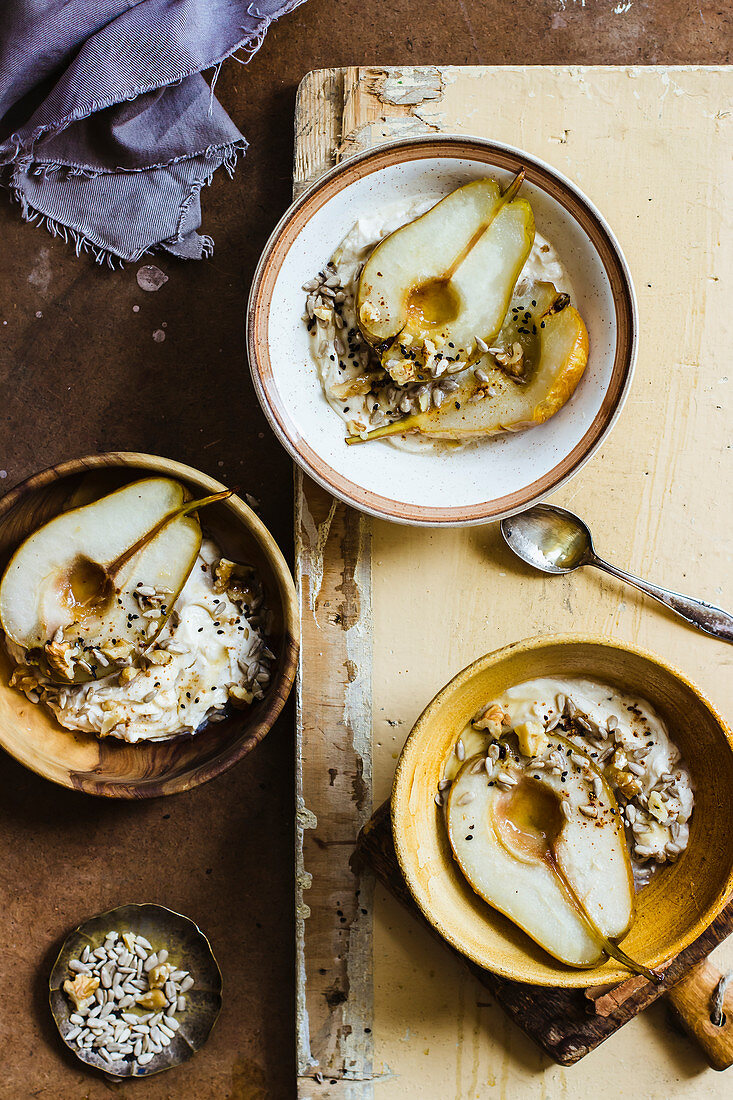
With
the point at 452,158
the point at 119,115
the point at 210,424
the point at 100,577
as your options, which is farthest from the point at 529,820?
the point at 119,115

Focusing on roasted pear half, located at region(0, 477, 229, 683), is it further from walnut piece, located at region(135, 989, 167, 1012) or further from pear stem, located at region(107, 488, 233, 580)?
walnut piece, located at region(135, 989, 167, 1012)

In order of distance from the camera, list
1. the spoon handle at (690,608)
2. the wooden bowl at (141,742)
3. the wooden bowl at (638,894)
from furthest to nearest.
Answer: the spoon handle at (690,608), the wooden bowl at (141,742), the wooden bowl at (638,894)

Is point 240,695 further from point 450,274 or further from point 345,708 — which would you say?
point 450,274

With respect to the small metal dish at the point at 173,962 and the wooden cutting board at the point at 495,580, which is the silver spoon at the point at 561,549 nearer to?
the wooden cutting board at the point at 495,580

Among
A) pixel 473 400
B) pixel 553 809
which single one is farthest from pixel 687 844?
pixel 473 400

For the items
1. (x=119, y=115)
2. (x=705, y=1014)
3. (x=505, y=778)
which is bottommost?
(x=705, y=1014)

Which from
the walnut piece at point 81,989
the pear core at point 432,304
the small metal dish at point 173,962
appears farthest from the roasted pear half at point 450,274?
the walnut piece at point 81,989
